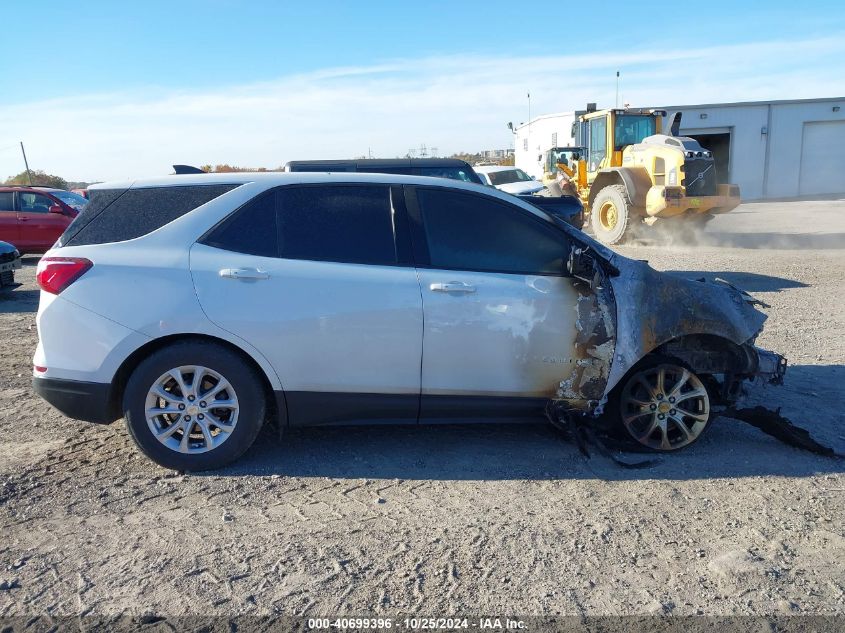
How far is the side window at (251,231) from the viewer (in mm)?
4426

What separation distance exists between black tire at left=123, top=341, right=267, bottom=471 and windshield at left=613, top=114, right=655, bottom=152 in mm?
14677

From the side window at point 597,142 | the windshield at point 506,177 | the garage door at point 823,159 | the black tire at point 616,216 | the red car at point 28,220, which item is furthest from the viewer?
the garage door at point 823,159

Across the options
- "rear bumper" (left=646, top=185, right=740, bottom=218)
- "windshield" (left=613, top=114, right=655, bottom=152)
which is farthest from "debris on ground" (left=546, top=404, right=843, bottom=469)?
"windshield" (left=613, top=114, right=655, bottom=152)

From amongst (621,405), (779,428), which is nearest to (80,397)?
(621,405)

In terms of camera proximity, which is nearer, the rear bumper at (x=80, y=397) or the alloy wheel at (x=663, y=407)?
the rear bumper at (x=80, y=397)

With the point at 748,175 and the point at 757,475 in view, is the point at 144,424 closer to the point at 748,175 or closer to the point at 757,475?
the point at 757,475

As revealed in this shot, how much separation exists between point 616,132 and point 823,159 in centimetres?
2322

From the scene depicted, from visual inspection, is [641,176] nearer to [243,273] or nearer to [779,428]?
[779,428]

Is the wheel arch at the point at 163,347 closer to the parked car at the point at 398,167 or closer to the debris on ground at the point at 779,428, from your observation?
the debris on ground at the point at 779,428

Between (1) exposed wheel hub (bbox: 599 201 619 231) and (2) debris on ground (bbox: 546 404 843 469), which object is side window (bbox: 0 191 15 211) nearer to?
(1) exposed wheel hub (bbox: 599 201 619 231)

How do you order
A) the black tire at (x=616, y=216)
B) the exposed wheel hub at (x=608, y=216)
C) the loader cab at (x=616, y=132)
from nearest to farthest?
the black tire at (x=616, y=216)
the exposed wheel hub at (x=608, y=216)
the loader cab at (x=616, y=132)

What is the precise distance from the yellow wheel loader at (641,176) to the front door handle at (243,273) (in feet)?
40.7

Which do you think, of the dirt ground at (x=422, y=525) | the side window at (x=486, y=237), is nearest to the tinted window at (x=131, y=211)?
the side window at (x=486, y=237)

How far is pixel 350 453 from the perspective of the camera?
188 inches
